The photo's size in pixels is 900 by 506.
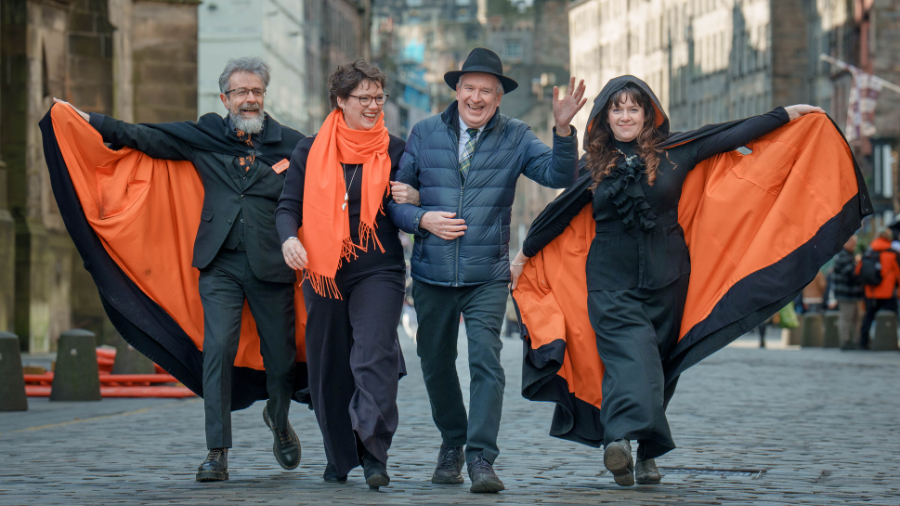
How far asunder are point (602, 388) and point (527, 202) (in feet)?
391

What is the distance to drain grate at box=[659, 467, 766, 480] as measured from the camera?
26.0ft

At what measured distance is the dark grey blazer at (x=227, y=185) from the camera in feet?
25.8

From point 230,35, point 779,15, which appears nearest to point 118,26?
point 230,35

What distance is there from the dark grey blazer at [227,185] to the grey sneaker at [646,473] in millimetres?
2020

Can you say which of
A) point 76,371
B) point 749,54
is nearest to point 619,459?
point 76,371

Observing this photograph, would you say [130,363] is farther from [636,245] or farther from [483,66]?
[636,245]

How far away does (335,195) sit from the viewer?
7523 millimetres

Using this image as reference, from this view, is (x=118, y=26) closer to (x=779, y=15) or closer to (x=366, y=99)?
(x=366, y=99)

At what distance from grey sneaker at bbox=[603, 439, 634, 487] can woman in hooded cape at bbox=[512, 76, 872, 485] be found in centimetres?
3

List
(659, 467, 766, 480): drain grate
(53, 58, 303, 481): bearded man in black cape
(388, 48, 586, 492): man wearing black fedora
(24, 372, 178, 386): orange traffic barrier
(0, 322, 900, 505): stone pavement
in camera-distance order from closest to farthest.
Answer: (0, 322, 900, 505): stone pavement, (388, 48, 586, 492): man wearing black fedora, (53, 58, 303, 481): bearded man in black cape, (659, 467, 766, 480): drain grate, (24, 372, 178, 386): orange traffic barrier

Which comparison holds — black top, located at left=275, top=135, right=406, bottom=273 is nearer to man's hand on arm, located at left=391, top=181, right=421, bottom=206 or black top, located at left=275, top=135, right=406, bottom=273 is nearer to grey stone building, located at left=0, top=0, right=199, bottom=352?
man's hand on arm, located at left=391, top=181, right=421, bottom=206

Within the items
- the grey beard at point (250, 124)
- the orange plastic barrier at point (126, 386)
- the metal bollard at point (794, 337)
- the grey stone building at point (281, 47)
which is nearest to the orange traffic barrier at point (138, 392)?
the orange plastic barrier at point (126, 386)

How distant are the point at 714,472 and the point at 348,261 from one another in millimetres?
2242

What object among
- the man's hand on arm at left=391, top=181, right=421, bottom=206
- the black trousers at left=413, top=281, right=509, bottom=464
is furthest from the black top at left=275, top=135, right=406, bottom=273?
the black trousers at left=413, top=281, right=509, bottom=464
